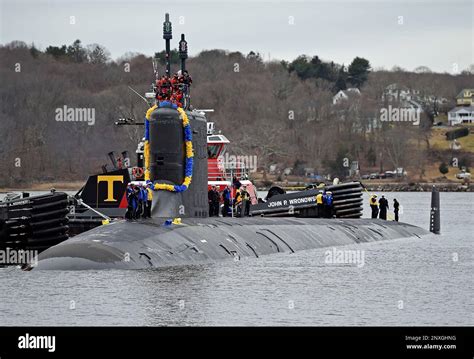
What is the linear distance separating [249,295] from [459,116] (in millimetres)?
125313

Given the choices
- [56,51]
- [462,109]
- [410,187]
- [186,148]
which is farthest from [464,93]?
[186,148]

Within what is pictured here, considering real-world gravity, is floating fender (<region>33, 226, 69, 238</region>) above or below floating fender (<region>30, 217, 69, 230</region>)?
below

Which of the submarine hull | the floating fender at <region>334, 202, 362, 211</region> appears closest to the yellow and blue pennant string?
the submarine hull

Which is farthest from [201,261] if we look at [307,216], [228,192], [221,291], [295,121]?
[295,121]

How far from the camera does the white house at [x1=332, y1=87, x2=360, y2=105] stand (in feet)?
479

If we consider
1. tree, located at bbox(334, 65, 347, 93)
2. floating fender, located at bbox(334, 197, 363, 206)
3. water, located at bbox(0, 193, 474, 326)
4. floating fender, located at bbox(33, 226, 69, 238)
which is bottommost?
water, located at bbox(0, 193, 474, 326)

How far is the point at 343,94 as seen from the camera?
154 metres

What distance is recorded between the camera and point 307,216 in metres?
48.8

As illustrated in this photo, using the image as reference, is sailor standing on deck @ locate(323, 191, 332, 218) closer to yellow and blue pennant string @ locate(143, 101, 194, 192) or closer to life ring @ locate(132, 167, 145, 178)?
life ring @ locate(132, 167, 145, 178)

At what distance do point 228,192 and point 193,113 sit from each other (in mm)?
7734

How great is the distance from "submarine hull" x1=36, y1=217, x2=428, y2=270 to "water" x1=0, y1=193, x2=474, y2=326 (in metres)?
0.29

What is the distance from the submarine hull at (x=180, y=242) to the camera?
29344mm

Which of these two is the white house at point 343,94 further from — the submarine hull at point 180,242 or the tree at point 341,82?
the submarine hull at point 180,242

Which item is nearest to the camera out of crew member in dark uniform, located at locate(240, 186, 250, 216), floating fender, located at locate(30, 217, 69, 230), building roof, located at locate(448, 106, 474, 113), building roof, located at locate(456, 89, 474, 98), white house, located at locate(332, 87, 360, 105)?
floating fender, located at locate(30, 217, 69, 230)
